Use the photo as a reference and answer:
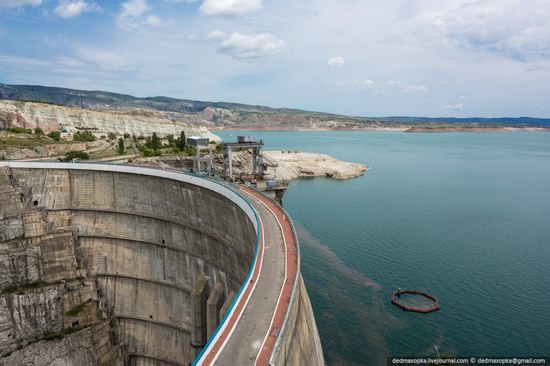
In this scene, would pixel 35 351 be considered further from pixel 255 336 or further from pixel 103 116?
pixel 103 116

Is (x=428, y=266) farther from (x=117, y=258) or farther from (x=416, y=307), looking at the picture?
(x=117, y=258)

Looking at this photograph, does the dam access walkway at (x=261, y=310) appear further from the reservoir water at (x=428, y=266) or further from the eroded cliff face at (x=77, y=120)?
the eroded cliff face at (x=77, y=120)

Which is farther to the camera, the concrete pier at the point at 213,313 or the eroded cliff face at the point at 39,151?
the eroded cliff face at the point at 39,151

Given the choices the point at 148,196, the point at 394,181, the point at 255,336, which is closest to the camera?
the point at 255,336

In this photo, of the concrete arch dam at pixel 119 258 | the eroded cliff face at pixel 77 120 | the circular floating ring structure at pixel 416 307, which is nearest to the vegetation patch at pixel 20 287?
the concrete arch dam at pixel 119 258

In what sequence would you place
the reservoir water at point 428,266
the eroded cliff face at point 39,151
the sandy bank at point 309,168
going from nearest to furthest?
the reservoir water at point 428,266 → the eroded cliff face at point 39,151 → the sandy bank at point 309,168

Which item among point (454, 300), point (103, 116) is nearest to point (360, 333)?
point (454, 300)

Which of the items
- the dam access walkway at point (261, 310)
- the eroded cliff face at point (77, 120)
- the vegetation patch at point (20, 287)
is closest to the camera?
the dam access walkway at point (261, 310)
